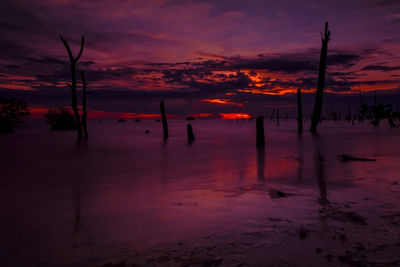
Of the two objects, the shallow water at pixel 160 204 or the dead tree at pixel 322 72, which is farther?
the dead tree at pixel 322 72

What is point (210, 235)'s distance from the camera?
3.19 metres

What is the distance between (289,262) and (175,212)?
79.5 inches

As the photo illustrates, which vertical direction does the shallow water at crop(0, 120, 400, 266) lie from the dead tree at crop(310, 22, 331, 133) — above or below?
below

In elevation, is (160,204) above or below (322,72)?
below

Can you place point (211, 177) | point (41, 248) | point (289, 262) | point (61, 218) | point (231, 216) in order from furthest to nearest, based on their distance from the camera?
point (211, 177), point (61, 218), point (231, 216), point (41, 248), point (289, 262)

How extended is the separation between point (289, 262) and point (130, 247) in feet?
5.31

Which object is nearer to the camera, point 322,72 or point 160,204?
point 160,204

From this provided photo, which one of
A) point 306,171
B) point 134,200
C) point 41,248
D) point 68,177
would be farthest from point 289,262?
point 68,177

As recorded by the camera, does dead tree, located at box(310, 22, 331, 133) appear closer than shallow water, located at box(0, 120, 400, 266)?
No

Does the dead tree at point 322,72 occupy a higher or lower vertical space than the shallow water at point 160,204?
higher

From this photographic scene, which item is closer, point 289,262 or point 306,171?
point 289,262

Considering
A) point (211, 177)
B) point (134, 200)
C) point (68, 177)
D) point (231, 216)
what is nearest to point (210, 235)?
point (231, 216)

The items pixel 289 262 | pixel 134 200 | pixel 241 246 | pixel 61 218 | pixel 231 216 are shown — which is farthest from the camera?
pixel 134 200

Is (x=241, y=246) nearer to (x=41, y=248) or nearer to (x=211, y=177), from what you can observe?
(x=41, y=248)
